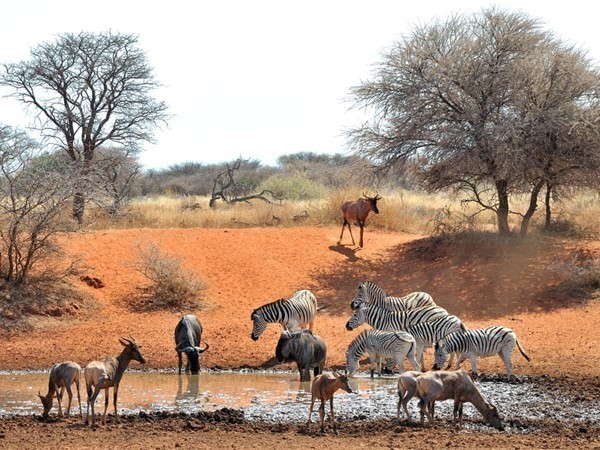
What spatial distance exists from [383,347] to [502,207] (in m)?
11.7

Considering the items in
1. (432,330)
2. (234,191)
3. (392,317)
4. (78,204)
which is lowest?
(432,330)

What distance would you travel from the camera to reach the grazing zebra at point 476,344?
1670 cm

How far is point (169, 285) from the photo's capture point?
903 inches

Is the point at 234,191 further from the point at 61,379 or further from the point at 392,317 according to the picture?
the point at 61,379

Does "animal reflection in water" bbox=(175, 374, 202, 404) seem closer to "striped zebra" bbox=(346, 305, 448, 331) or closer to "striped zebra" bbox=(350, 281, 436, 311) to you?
"striped zebra" bbox=(346, 305, 448, 331)

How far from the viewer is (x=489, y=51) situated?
2675 cm

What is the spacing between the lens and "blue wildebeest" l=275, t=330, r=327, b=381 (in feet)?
54.8

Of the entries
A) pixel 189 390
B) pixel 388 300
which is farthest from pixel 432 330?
pixel 189 390

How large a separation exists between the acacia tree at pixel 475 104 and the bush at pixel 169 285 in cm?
710

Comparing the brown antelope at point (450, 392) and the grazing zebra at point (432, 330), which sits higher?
the grazing zebra at point (432, 330)

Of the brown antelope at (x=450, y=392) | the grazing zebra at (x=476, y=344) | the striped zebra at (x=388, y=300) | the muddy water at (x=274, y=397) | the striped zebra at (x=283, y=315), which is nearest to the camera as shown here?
the brown antelope at (x=450, y=392)

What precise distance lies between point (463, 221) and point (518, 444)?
17.3 m

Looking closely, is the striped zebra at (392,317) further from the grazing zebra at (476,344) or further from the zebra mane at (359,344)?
the zebra mane at (359,344)

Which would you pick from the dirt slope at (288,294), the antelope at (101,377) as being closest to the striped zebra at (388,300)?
the dirt slope at (288,294)
